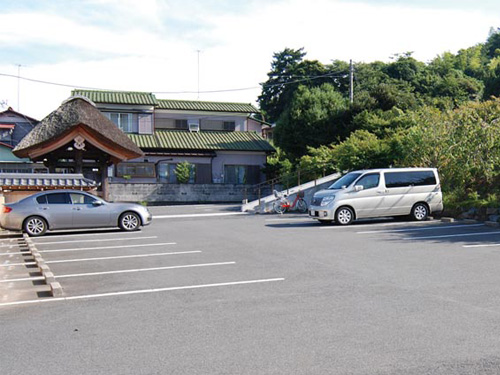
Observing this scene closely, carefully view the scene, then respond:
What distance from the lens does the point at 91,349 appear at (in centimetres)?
554

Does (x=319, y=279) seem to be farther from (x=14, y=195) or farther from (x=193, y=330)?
(x=14, y=195)

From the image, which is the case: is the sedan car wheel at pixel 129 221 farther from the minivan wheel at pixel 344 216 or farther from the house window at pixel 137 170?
the house window at pixel 137 170

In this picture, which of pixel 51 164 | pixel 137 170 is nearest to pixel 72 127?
pixel 51 164

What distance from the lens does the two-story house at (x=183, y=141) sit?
38938 millimetres

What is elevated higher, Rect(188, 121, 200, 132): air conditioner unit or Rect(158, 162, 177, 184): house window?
Rect(188, 121, 200, 132): air conditioner unit

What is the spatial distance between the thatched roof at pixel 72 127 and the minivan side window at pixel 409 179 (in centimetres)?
1353

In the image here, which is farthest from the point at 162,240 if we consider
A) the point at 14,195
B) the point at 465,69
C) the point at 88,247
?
the point at 465,69

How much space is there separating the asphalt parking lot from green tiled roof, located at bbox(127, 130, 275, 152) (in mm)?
25842

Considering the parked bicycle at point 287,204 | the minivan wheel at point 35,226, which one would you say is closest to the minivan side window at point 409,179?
the parked bicycle at point 287,204

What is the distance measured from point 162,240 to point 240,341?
1000cm

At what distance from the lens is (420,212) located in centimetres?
1941

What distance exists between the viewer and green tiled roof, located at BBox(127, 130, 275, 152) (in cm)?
3934

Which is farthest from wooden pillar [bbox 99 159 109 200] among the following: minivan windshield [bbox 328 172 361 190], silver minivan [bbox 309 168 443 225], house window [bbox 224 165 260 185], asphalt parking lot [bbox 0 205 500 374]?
house window [bbox 224 165 260 185]

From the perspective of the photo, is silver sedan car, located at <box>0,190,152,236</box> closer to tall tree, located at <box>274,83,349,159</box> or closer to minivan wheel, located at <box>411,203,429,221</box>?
minivan wheel, located at <box>411,203,429,221</box>
